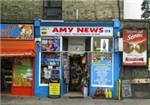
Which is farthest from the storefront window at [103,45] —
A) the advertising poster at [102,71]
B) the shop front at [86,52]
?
the advertising poster at [102,71]

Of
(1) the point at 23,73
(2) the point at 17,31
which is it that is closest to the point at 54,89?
(1) the point at 23,73

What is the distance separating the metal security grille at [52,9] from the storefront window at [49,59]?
4.00ft

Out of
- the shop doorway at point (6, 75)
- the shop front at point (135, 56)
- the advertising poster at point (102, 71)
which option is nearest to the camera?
the shop front at point (135, 56)

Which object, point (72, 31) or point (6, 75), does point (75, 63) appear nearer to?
point (72, 31)

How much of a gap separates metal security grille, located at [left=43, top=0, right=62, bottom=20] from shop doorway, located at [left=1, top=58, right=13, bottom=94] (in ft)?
10.3

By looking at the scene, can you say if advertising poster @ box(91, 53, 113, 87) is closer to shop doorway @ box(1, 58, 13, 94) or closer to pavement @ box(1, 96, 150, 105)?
pavement @ box(1, 96, 150, 105)

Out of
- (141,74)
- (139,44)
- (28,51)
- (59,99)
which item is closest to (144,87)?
(141,74)

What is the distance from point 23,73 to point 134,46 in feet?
18.8

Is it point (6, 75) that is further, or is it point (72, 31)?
point (6, 75)

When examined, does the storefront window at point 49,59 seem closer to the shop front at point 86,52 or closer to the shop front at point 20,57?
the shop front at point 86,52

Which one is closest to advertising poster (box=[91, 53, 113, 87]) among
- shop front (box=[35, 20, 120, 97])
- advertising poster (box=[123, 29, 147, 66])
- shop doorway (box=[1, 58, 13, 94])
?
shop front (box=[35, 20, 120, 97])

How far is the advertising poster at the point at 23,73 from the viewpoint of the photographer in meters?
23.4

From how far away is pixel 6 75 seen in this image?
79.7 ft

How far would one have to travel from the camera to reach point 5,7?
23.9m
